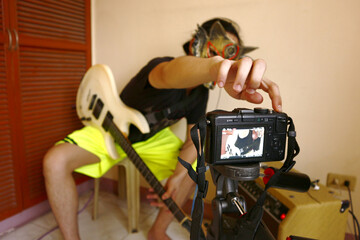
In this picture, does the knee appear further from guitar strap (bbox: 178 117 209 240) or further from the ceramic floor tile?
guitar strap (bbox: 178 117 209 240)

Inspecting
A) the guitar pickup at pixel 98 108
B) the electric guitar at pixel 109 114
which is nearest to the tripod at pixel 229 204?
the electric guitar at pixel 109 114

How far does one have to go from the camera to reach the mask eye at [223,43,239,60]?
1176mm

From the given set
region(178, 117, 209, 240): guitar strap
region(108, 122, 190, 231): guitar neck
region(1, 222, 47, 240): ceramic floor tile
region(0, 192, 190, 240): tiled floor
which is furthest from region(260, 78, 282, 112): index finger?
region(1, 222, 47, 240): ceramic floor tile

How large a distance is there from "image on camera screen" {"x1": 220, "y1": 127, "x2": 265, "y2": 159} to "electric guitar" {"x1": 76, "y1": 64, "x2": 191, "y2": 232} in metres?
0.71

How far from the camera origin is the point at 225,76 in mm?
563

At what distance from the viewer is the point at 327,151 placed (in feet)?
4.65

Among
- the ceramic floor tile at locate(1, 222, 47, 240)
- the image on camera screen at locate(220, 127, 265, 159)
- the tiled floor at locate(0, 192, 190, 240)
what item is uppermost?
the image on camera screen at locate(220, 127, 265, 159)

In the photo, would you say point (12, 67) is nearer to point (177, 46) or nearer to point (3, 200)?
point (3, 200)

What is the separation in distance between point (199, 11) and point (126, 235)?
1379 mm

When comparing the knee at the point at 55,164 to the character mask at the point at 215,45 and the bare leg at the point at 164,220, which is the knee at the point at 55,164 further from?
the character mask at the point at 215,45

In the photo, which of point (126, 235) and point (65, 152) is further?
point (126, 235)

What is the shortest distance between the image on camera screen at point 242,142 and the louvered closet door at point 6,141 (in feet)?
4.56

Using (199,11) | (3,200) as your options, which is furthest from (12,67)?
(199,11)

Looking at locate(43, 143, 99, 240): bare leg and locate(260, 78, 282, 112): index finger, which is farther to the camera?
locate(43, 143, 99, 240): bare leg
